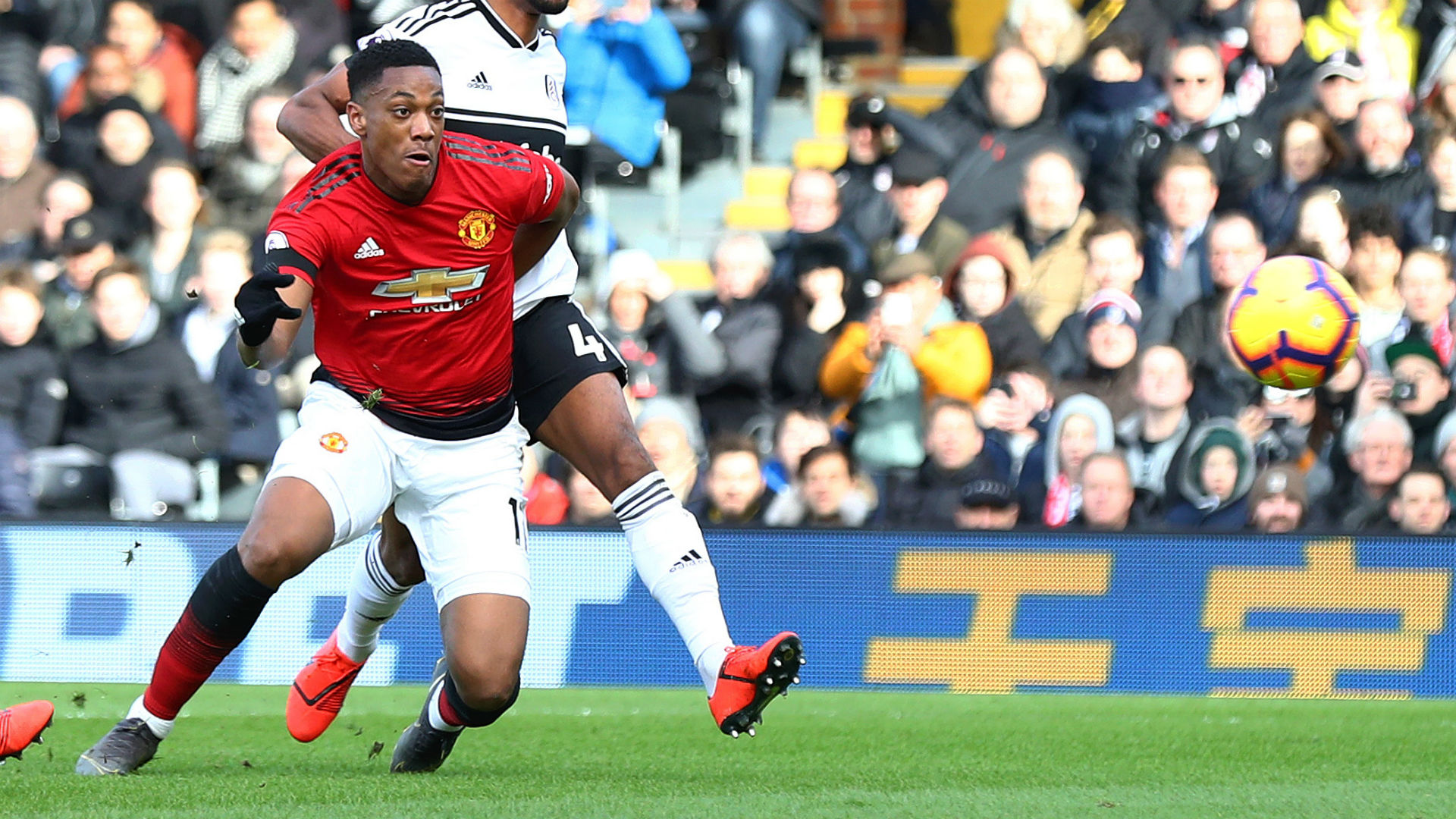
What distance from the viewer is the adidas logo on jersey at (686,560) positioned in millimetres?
5812

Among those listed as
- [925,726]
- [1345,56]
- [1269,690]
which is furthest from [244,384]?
[1345,56]

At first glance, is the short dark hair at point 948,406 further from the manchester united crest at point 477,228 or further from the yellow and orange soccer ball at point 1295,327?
the manchester united crest at point 477,228

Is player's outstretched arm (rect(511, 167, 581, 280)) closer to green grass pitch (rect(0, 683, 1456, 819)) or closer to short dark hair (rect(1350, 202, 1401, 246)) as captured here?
green grass pitch (rect(0, 683, 1456, 819))

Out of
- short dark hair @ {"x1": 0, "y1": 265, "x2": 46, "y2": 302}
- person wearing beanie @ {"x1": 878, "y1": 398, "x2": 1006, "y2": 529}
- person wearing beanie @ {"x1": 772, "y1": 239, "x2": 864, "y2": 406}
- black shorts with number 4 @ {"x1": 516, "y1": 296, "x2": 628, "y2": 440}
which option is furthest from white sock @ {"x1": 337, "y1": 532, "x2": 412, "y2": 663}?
short dark hair @ {"x1": 0, "y1": 265, "x2": 46, "y2": 302}

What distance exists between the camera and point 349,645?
6383mm

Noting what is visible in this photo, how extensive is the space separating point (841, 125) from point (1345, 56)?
331cm

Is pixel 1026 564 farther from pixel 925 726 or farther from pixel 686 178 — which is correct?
pixel 686 178

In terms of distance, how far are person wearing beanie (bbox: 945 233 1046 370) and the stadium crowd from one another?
0.05 feet

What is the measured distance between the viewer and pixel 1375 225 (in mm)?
9891

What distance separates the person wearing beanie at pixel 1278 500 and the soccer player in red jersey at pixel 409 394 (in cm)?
429

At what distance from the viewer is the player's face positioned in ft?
17.5

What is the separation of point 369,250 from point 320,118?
0.57m

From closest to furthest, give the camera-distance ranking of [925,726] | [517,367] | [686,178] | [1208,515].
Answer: [517,367]
[925,726]
[1208,515]
[686,178]

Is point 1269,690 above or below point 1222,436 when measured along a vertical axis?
below
